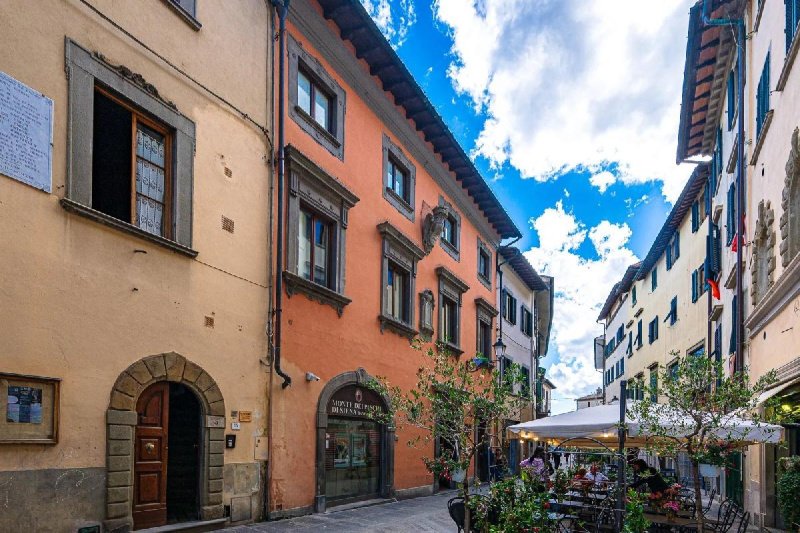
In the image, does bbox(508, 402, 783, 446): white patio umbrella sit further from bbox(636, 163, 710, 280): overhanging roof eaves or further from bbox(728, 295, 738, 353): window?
bbox(636, 163, 710, 280): overhanging roof eaves

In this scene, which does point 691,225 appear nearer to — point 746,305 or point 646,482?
point 746,305

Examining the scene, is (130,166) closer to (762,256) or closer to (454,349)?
(762,256)

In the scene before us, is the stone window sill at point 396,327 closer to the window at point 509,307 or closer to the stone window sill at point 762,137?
the stone window sill at point 762,137

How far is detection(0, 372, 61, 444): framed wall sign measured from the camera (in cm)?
716

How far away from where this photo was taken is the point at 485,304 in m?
24.9

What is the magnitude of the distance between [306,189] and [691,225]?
16295mm

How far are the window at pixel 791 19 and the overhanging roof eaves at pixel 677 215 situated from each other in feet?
34.8

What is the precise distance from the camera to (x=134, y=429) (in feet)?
28.9

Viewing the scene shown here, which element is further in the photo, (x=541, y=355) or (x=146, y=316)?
(x=541, y=355)

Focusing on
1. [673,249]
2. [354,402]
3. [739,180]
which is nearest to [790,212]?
[739,180]

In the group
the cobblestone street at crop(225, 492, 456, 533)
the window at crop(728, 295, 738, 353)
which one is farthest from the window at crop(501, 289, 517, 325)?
the cobblestone street at crop(225, 492, 456, 533)

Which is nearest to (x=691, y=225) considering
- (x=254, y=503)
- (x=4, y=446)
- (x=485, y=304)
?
(x=485, y=304)

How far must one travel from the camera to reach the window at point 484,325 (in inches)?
971

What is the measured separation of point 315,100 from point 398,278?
5.85 m
